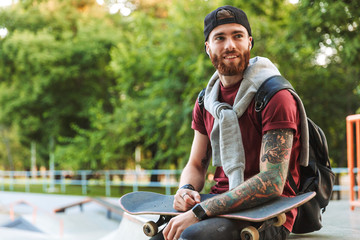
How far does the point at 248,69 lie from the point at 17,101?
2049cm

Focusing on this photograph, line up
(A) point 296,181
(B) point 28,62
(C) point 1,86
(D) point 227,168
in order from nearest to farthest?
(D) point 227,168
(A) point 296,181
(B) point 28,62
(C) point 1,86

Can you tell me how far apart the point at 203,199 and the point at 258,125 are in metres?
0.49

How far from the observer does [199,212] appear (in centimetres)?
195

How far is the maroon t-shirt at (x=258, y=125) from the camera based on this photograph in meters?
1.96

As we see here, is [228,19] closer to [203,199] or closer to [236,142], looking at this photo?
[236,142]

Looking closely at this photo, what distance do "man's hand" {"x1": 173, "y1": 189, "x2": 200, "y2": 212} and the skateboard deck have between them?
1.3 inches

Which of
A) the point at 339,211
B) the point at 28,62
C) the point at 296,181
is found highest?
the point at 28,62

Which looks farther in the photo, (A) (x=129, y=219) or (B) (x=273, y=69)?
(A) (x=129, y=219)

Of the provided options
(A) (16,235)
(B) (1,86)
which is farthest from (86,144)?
(A) (16,235)

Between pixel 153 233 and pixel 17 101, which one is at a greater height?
pixel 17 101

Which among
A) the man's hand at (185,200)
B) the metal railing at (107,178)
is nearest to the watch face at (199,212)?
the man's hand at (185,200)

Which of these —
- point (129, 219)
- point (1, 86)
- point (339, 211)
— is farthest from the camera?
point (1, 86)

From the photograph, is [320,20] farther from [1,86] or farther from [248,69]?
[1,86]

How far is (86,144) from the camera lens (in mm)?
18141
